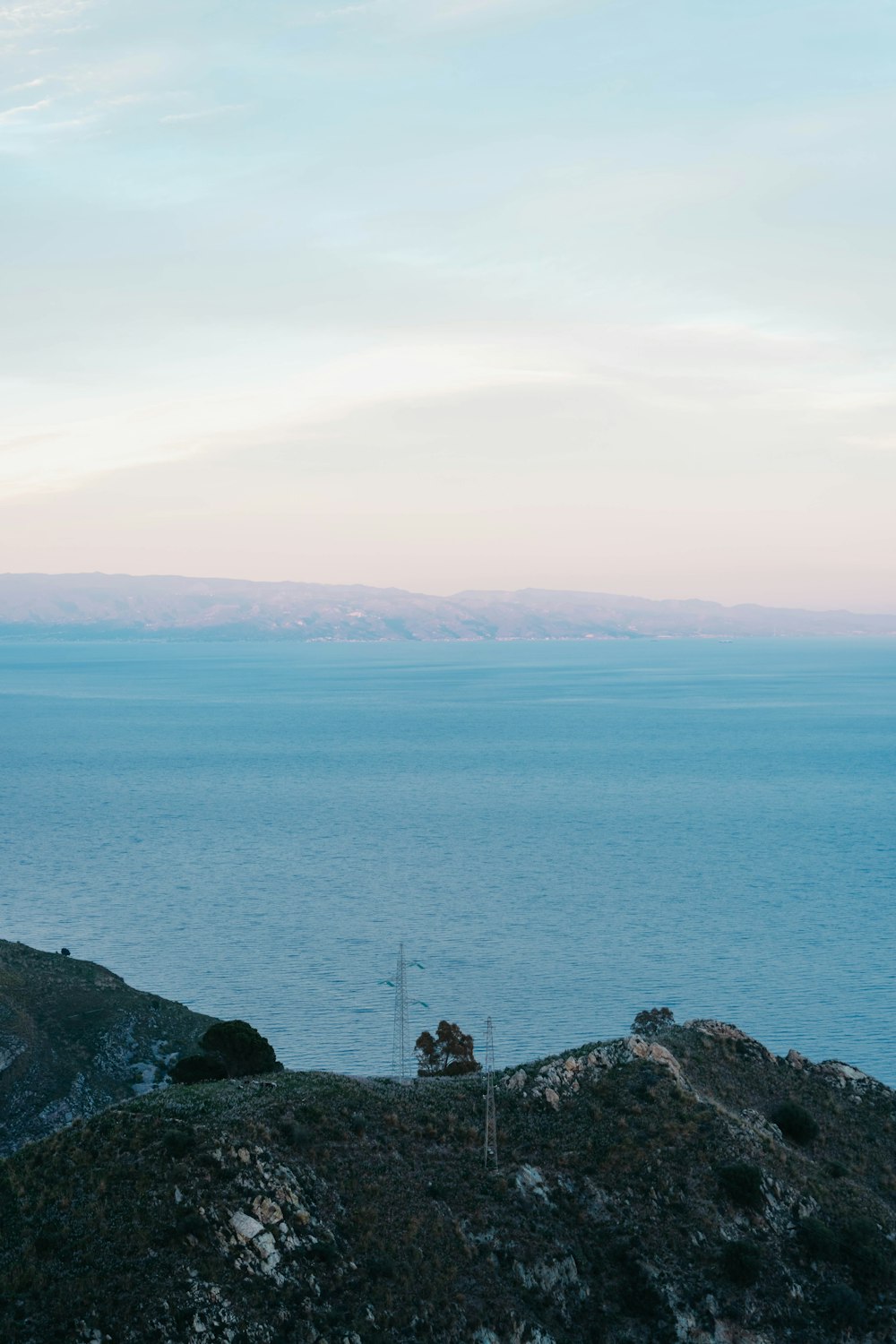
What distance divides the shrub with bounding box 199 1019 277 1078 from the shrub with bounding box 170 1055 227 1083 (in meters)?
0.33

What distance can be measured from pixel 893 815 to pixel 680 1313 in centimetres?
13152

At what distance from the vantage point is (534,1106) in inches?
1748

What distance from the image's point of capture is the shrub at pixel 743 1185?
3919 cm

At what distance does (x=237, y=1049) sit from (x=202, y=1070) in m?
1.97

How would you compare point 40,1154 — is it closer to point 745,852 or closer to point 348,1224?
point 348,1224

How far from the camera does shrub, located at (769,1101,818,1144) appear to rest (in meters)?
46.0

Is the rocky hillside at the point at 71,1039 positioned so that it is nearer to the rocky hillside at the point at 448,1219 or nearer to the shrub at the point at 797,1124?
the rocky hillside at the point at 448,1219

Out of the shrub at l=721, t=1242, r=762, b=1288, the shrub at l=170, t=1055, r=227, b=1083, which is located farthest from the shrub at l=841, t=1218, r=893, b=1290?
the shrub at l=170, t=1055, r=227, b=1083

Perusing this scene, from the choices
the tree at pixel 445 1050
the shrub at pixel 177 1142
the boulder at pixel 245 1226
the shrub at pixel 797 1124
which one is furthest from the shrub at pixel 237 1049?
the shrub at pixel 797 1124

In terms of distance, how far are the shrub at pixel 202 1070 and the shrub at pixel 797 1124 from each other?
25.9m

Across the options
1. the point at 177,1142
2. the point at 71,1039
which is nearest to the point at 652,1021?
the point at 71,1039

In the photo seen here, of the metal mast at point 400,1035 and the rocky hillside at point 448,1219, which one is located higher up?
the rocky hillside at point 448,1219

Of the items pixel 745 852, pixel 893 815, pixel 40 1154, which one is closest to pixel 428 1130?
pixel 40 1154

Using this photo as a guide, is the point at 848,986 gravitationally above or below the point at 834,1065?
below
